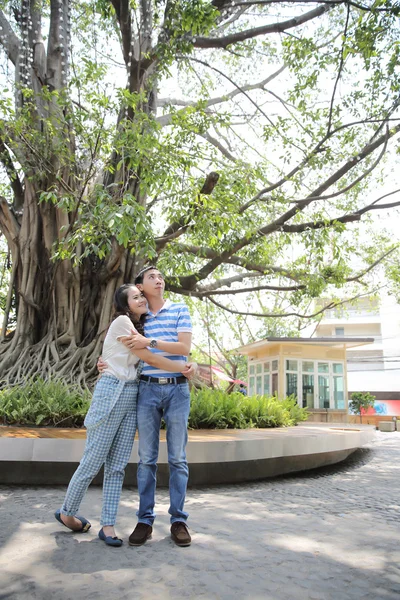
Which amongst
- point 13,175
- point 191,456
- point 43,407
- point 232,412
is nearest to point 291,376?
point 232,412

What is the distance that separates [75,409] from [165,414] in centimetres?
281

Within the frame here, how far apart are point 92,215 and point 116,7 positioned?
9.56 ft

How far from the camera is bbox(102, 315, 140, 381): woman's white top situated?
2.79 meters

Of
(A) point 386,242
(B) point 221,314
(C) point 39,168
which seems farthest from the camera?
(B) point 221,314

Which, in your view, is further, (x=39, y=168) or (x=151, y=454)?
(x=39, y=168)

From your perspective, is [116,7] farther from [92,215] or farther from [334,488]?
[334,488]

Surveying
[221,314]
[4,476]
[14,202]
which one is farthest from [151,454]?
[221,314]

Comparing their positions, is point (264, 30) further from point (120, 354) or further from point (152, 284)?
point (120, 354)

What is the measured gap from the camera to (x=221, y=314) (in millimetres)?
21766

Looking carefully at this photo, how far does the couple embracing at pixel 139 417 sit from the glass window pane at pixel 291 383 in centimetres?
1416

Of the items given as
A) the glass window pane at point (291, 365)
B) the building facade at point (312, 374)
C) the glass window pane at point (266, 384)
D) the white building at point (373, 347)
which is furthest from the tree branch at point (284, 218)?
the white building at point (373, 347)

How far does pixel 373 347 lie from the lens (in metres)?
33.9

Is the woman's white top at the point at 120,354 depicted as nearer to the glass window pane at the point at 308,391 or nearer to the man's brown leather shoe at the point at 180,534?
the man's brown leather shoe at the point at 180,534

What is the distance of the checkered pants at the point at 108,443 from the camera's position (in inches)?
105
